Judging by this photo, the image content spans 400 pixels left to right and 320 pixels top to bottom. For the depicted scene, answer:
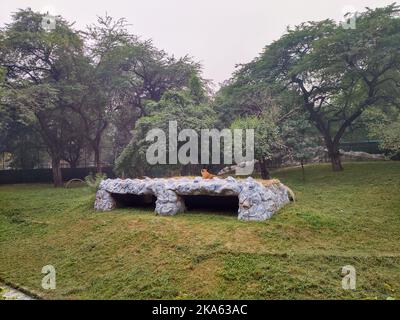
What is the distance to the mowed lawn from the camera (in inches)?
209

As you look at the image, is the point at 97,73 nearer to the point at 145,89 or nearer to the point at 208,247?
the point at 145,89

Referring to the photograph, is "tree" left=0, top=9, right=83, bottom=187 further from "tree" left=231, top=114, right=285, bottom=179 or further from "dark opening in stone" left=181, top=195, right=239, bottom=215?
"tree" left=231, top=114, right=285, bottom=179

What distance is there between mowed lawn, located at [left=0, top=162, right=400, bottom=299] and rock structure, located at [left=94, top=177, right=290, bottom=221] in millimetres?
302

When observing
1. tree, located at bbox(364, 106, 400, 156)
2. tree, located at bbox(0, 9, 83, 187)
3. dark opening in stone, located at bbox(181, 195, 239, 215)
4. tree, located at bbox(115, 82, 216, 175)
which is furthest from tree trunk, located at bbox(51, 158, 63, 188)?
tree, located at bbox(364, 106, 400, 156)

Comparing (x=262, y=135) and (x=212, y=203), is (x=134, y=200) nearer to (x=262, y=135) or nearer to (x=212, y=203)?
(x=212, y=203)

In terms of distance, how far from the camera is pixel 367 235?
23.4ft

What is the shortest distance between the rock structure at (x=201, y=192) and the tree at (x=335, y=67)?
675cm

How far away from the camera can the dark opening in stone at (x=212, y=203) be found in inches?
344

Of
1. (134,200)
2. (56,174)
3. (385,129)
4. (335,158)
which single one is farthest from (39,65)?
(385,129)

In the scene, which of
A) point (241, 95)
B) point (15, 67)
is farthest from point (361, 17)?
point (15, 67)

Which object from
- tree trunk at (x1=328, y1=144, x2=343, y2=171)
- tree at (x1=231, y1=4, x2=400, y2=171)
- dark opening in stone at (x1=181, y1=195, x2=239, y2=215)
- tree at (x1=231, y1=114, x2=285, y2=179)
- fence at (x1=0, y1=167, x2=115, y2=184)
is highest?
tree at (x1=231, y1=4, x2=400, y2=171)

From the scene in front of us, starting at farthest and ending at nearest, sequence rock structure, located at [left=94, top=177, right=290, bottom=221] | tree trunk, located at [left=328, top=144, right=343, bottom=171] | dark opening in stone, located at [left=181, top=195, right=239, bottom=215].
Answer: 1. tree trunk, located at [left=328, top=144, right=343, bottom=171]
2. dark opening in stone, located at [left=181, top=195, right=239, bottom=215]
3. rock structure, located at [left=94, top=177, right=290, bottom=221]

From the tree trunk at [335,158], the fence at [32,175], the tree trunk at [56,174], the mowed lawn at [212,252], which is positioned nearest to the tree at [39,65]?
the tree trunk at [56,174]

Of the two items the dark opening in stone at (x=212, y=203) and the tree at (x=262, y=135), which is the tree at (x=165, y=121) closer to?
the tree at (x=262, y=135)
